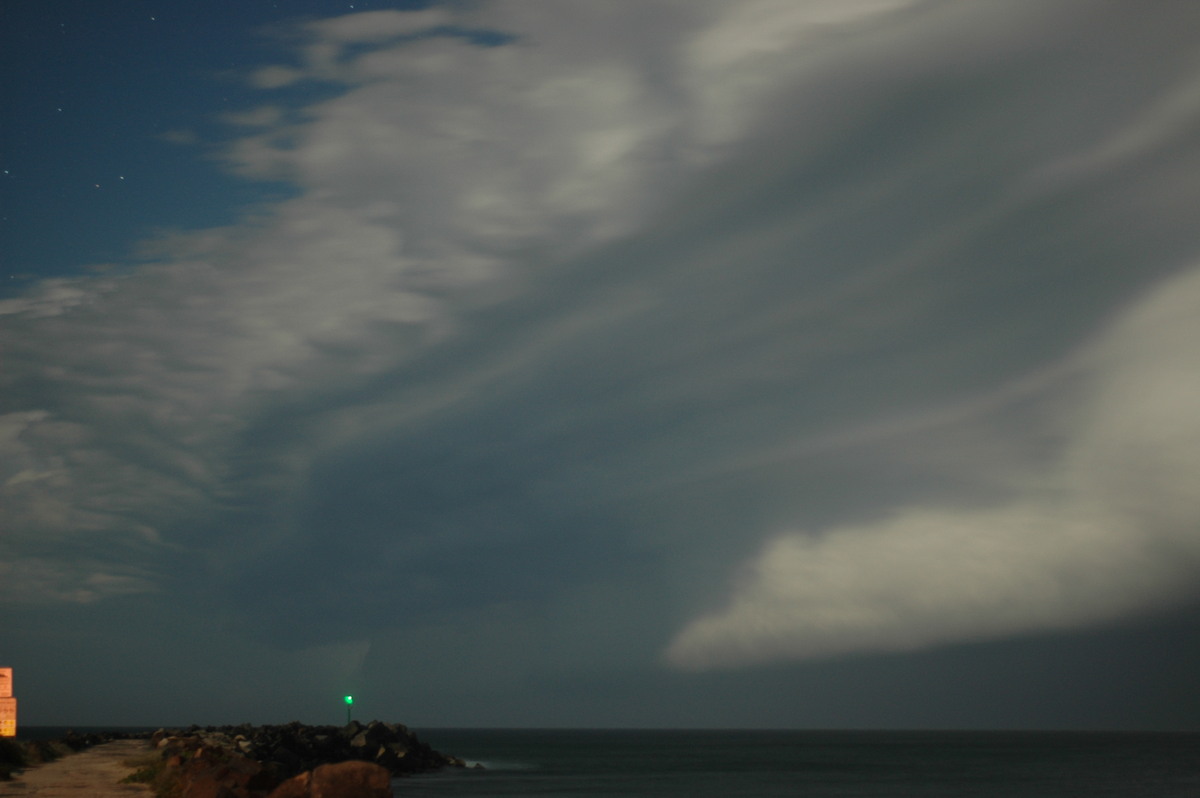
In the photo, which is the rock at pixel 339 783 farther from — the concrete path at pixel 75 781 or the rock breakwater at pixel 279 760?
the concrete path at pixel 75 781

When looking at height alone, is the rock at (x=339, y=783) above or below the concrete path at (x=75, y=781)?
above

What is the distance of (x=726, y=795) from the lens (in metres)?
67.4

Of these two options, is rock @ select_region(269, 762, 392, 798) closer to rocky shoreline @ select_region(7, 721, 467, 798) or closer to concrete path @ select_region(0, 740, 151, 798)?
rocky shoreline @ select_region(7, 721, 467, 798)

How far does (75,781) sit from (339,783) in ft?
50.8

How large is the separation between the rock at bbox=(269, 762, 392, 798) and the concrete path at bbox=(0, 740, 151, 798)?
8.92 metres

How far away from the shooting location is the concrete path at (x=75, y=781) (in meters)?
29.6

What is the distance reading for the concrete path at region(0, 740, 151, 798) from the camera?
29.6 metres

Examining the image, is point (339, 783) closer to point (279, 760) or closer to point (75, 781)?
point (75, 781)

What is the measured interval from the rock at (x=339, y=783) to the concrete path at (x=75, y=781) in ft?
29.3

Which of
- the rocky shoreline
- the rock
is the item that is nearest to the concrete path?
the rocky shoreline

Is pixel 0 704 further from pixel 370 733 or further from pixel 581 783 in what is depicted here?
pixel 581 783

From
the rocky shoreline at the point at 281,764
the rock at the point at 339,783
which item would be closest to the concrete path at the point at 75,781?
the rocky shoreline at the point at 281,764

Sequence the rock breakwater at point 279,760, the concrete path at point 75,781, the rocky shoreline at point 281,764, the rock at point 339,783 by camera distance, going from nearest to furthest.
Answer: the rock at point 339,783 < the rocky shoreline at point 281,764 < the rock breakwater at point 279,760 < the concrete path at point 75,781

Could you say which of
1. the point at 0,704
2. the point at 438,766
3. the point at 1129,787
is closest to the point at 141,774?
the point at 0,704
